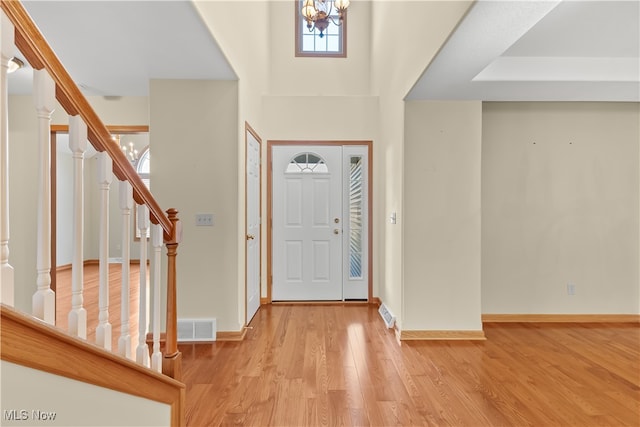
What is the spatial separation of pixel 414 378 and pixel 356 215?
2.39 meters

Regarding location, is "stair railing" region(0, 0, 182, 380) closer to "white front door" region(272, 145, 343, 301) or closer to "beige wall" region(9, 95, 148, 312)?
"beige wall" region(9, 95, 148, 312)

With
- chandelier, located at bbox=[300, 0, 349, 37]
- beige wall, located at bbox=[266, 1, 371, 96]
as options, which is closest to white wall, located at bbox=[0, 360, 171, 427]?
chandelier, located at bbox=[300, 0, 349, 37]

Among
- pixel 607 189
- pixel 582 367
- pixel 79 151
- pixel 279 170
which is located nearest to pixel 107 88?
pixel 279 170

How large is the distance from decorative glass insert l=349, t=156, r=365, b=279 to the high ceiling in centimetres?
151

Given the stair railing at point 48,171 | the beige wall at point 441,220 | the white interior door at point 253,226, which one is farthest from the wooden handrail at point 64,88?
the beige wall at point 441,220

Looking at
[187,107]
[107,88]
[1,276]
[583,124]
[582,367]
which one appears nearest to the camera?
[1,276]

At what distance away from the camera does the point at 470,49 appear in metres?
2.19

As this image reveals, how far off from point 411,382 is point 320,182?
271cm

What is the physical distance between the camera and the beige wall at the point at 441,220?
333cm

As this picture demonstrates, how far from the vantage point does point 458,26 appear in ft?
6.32

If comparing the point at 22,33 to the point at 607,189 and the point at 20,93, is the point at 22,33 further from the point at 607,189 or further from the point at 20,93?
the point at 607,189

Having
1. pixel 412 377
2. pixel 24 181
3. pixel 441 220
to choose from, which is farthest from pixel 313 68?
pixel 412 377

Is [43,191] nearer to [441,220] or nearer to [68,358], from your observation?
[68,358]

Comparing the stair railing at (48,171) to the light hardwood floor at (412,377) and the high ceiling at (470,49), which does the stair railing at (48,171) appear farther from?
the high ceiling at (470,49)
